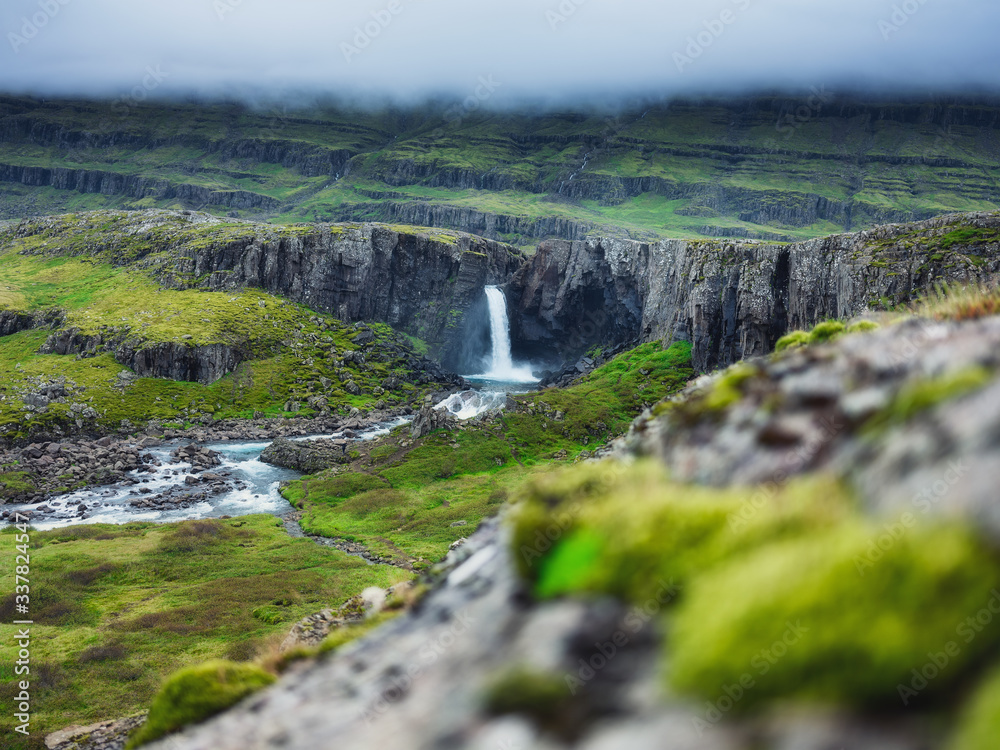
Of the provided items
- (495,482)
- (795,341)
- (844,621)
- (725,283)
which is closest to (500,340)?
(725,283)

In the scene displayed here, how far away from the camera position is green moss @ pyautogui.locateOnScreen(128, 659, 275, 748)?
8.59 meters

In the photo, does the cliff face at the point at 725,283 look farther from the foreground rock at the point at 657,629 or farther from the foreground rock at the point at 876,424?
the foreground rock at the point at 657,629

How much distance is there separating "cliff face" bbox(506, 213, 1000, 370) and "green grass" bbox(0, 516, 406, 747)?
54.0 m

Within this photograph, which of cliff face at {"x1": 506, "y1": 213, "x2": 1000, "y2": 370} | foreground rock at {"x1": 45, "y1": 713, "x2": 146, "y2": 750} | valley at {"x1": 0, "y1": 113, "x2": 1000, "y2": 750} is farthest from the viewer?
cliff face at {"x1": 506, "y1": 213, "x2": 1000, "y2": 370}

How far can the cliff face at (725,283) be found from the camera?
75.5 meters

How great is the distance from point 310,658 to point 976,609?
869 centimetres

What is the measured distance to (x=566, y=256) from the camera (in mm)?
155500

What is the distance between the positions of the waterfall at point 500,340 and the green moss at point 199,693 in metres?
149

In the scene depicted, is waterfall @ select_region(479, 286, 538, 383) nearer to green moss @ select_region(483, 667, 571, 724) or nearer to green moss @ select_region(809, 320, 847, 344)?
green moss @ select_region(809, 320, 847, 344)

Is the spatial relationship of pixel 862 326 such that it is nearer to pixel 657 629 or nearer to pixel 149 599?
pixel 657 629

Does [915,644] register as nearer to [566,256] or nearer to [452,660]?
[452,660]

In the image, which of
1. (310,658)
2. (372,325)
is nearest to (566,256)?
(372,325)

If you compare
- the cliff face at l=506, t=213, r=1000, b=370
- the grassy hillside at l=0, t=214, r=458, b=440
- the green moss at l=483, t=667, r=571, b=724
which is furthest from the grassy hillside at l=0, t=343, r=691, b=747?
the grassy hillside at l=0, t=214, r=458, b=440

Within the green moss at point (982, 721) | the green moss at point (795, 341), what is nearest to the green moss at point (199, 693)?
the green moss at point (982, 721)
